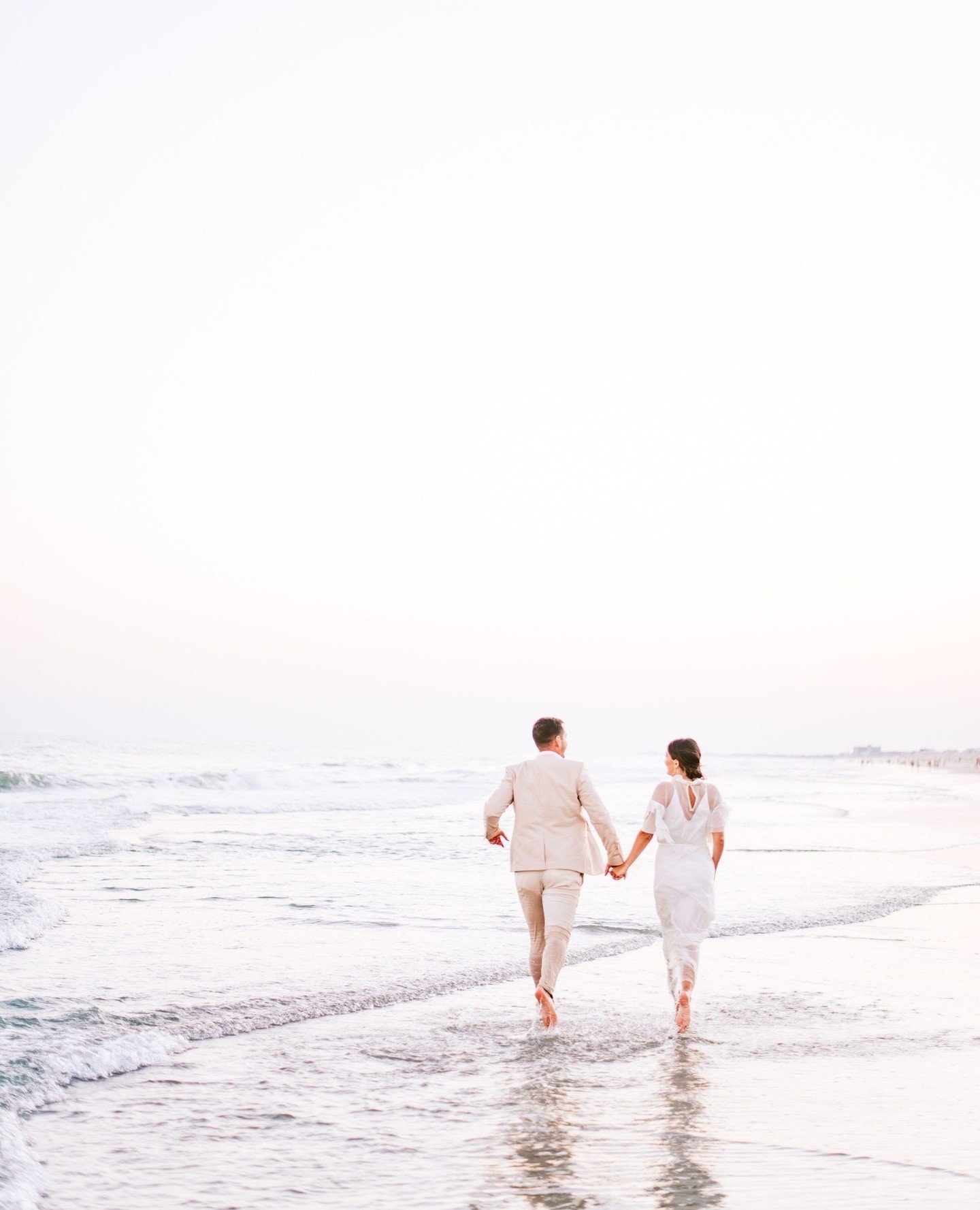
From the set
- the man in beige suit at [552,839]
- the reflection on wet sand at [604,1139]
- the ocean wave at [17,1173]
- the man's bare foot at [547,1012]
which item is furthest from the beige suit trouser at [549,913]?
the ocean wave at [17,1173]

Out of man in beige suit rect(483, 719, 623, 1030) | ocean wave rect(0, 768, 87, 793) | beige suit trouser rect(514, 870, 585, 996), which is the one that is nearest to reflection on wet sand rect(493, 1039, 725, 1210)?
beige suit trouser rect(514, 870, 585, 996)

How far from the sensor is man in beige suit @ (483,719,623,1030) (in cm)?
693

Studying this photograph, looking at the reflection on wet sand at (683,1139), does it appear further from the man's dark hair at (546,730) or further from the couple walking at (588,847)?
the man's dark hair at (546,730)

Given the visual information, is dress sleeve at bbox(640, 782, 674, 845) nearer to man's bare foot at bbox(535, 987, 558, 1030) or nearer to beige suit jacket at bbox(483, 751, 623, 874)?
beige suit jacket at bbox(483, 751, 623, 874)

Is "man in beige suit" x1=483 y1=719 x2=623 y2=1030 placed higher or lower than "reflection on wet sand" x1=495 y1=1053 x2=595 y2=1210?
higher

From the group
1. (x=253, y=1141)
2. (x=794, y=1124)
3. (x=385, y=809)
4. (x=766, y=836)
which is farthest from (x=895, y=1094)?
(x=385, y=809)

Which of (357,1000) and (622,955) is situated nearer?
(357,1000)

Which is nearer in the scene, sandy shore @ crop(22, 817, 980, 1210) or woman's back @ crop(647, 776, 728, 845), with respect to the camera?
sandy shore @ crop(22, 817, 980, 1210)

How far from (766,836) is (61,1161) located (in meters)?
18.1

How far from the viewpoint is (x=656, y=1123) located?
188 inches

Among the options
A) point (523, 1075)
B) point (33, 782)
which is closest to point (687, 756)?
point (523, 1075)

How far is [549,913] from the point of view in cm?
690

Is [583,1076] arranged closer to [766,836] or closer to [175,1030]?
[175,1030]

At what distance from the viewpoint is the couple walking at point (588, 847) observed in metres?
6.83
